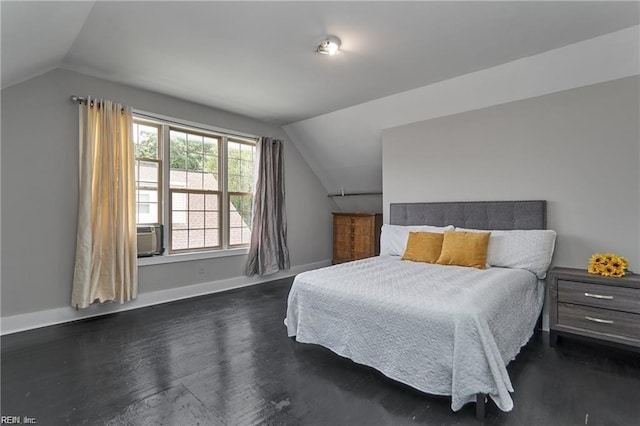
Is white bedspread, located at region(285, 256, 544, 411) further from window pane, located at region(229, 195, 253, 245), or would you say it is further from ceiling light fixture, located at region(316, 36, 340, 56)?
window pane, located at region(229, 195, 253, 245)

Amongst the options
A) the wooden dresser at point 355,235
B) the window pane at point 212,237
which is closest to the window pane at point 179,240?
the window pane at point 212,237

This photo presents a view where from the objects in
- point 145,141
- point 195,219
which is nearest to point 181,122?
point 145,141

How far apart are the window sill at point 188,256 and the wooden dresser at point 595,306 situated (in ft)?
12.6

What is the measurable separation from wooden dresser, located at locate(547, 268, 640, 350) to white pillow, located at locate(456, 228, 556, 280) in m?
0.15

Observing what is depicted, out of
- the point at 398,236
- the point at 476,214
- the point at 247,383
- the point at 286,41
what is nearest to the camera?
the point at 247,383

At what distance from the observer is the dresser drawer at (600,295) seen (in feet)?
7.60

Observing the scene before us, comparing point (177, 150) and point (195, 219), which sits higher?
point (177, 150)

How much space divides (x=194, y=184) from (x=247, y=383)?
9.91ft

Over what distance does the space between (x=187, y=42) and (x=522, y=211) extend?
11.8ft

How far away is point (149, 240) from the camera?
381 cm

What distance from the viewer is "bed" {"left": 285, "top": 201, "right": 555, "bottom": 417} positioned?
168 centimetres

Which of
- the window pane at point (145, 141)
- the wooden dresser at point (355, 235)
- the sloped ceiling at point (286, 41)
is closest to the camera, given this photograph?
the sloped ceiling at point (286, 41)

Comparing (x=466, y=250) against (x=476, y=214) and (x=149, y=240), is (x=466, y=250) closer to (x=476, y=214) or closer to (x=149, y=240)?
(x=476, y=214)

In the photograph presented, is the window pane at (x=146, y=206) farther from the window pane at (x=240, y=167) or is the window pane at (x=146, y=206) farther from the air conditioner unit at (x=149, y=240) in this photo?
the window pane at (x=240, y=167)
